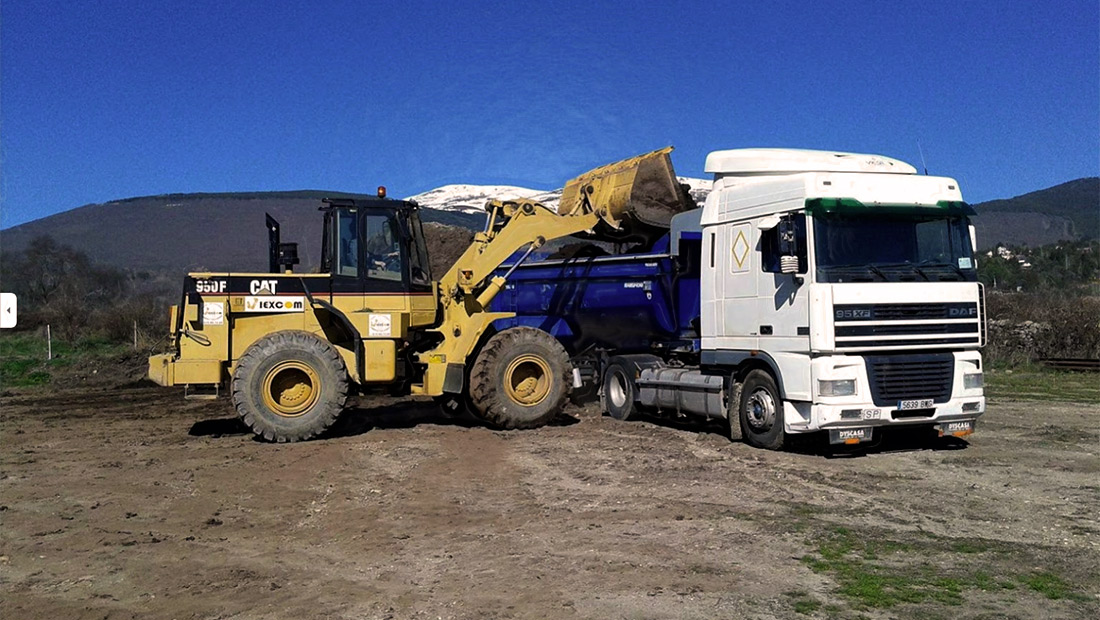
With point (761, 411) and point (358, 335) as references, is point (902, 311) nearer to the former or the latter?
point (761, 411)

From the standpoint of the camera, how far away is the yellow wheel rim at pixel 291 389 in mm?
12609

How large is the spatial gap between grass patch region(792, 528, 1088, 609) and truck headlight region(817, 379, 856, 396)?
3.15m

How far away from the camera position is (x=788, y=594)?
599 centimetres

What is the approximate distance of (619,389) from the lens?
15.2 metres

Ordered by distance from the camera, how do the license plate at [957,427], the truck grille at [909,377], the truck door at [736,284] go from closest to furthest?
the truck grille at [909,377], the license plate at [957,427], the truck door at [736,284]

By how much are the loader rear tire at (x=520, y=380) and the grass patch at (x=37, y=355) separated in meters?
14.7

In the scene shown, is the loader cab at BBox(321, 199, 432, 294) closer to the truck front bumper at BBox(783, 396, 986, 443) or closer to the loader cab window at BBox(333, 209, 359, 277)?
the loader cab window at BBox(333, 209, 359, 277)

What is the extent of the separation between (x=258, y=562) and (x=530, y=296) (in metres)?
10.0

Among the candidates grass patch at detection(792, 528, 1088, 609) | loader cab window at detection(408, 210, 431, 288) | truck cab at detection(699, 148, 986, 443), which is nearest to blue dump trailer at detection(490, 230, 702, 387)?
loader cab window at detection(408, 210, 431, 288)

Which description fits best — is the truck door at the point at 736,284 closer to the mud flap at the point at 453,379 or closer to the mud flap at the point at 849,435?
the mud flap at the point at 849,435

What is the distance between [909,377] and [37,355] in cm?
2531

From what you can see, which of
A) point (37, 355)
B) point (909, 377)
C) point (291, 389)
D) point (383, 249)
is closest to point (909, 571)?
point (909, 377)

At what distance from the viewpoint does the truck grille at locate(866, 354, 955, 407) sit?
35.3 ft

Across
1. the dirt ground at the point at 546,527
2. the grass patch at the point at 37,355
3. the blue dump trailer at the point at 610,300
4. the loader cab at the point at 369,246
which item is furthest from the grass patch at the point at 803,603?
the grass patch at the point at 37,355
